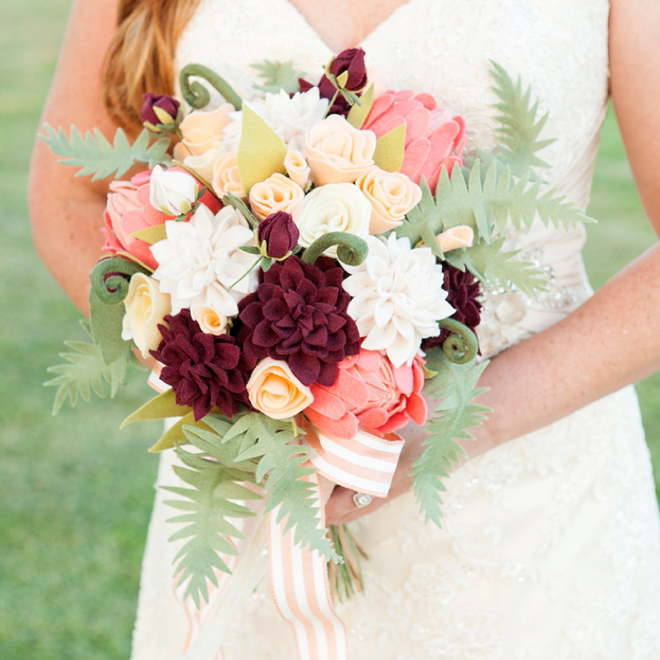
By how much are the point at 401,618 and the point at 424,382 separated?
0.69 m

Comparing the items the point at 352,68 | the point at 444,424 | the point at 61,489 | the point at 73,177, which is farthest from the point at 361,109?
the point at 61,489

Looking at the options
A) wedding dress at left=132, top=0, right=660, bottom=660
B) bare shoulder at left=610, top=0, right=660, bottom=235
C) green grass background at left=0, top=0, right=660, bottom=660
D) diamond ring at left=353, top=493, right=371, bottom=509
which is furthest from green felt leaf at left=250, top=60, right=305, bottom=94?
green grass background at left=0, top=0, right=660, bottom=660

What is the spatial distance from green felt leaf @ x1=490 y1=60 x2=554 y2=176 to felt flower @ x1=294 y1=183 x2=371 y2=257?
38 centimetres

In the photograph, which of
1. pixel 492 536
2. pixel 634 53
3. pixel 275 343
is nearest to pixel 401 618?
pixel 492 536

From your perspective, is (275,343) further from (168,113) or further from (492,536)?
(492,536)

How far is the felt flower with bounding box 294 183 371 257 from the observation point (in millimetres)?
1171

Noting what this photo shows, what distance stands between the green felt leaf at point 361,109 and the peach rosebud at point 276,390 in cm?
45

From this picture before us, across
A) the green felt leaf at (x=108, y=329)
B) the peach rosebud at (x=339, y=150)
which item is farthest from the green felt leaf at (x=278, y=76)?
the green felt leaf at (x=108, y=329)

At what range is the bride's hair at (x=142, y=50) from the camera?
5.72 feet

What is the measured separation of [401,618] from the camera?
1.73 metres

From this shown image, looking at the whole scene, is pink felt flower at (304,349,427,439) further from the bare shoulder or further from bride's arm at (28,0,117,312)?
bride's arm at (28,0,117,312)

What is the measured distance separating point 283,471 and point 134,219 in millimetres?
473

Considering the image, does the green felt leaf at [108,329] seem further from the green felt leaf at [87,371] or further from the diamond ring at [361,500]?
the diamond ring at [361,500]

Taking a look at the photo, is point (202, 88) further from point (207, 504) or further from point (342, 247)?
point (207, 504)
